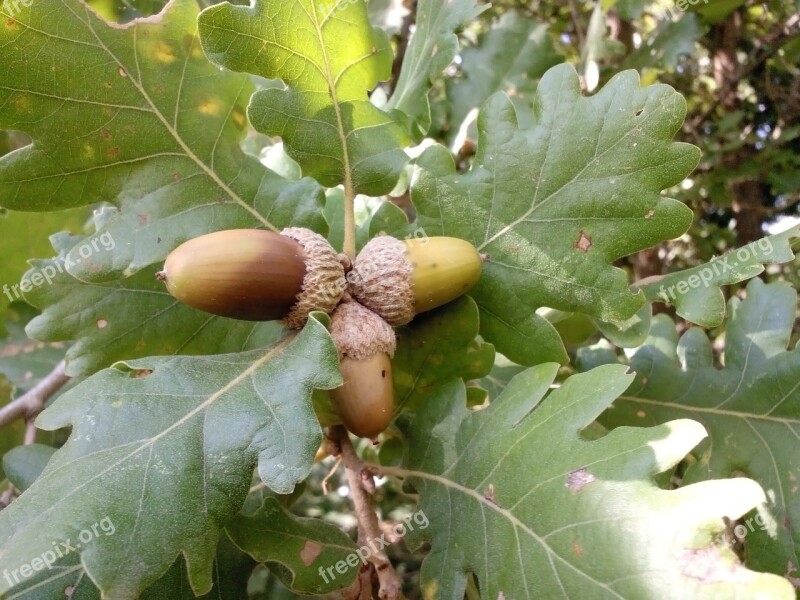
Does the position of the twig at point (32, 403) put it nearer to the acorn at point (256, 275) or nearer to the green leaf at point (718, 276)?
the acorn at point (256, 275)

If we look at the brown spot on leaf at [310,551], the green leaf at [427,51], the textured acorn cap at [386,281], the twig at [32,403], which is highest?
the green leaf at [427,51]

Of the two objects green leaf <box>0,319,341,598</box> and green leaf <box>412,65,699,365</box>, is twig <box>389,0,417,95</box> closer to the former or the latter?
green leaf <box>412,65,699,365</box>

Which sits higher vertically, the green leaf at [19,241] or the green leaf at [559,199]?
the green leaf at [559,199]

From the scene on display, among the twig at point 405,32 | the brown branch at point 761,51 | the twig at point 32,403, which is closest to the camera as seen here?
the twig at point 32,403

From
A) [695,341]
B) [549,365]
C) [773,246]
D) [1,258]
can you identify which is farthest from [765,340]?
[1,258]

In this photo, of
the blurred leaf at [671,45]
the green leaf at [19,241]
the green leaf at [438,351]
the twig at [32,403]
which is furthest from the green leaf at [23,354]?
the blurred leaf at [671,45]

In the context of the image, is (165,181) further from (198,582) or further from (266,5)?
(198,582)

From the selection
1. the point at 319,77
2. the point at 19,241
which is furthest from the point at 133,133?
the point at 19,241

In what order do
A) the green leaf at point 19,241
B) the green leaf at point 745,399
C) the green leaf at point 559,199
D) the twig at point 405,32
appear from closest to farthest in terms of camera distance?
the green leaf at point 559,199 < the green leaf at point 745,399 < the green leaf at point 19,241 < the twig at point 405,32

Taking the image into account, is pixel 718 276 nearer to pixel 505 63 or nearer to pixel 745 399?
pixel 745 399
